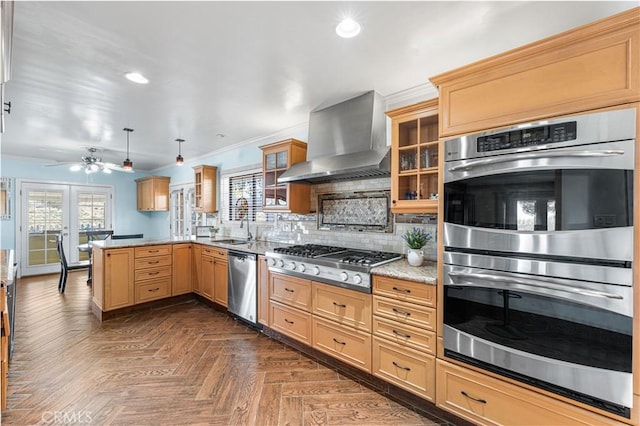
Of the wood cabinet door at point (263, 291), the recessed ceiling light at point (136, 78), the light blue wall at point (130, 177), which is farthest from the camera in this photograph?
the light blue wall at point (130, 177)

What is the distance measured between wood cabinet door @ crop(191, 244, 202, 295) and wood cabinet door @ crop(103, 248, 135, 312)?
821 millimetres

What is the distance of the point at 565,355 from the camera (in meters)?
1.45

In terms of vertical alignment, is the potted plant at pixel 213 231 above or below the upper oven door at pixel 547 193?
below

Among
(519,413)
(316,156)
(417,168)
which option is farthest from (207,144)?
(519,413)

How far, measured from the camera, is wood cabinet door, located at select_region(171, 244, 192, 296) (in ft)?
13.9

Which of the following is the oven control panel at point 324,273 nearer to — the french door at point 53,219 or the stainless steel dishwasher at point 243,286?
the stainless steel dishwasher at point 243,286

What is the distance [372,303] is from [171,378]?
1.84 metres

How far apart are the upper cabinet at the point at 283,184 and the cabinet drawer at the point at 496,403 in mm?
2328

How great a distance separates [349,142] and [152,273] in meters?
3.38

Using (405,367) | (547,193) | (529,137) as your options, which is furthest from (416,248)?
(529,137)

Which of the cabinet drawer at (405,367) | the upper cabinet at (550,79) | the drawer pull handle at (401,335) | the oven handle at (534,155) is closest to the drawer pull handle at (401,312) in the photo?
the drawer pull handle at (401,335)

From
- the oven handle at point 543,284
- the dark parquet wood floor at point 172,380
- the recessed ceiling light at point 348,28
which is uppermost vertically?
the recessed ceiling light at point 348,28

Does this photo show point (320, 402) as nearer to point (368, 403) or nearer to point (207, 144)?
point (368, 403)

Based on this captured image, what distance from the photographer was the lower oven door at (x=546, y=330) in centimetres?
133
